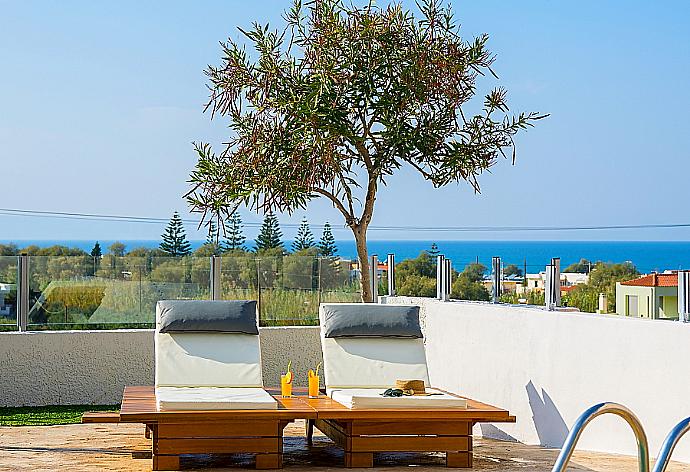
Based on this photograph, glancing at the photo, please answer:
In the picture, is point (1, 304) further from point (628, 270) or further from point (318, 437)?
point (628, 270)

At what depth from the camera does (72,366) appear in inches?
433

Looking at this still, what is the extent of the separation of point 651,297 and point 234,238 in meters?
7.15

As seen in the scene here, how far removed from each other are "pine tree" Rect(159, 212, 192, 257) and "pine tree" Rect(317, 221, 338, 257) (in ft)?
4.89

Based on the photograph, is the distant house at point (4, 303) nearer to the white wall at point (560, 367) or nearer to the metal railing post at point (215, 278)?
the metal railing post at point (215, 278)

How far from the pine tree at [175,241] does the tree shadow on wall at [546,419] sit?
4700 millimetres

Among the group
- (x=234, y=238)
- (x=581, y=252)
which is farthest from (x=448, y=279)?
(x=581, y=252)

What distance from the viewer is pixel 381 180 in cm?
1023

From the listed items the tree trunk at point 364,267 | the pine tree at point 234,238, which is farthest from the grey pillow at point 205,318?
the pine tree at point 234,238

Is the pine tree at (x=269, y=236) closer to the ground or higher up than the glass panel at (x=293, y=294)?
higher up

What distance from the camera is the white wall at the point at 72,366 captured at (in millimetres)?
10820

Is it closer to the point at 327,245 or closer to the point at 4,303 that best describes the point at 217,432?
the point at 4,303

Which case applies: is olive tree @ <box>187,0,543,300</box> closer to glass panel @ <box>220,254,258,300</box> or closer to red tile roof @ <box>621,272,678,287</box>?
glass panel @ <box>220,254,258,300</box>

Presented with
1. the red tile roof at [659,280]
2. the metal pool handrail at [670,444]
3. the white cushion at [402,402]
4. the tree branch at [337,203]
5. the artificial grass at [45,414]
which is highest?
the tree branch at [337,203]

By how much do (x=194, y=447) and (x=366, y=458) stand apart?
1148 millimetres
